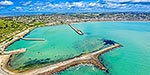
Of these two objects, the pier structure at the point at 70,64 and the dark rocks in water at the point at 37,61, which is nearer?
the pier structure at the point at 70,64

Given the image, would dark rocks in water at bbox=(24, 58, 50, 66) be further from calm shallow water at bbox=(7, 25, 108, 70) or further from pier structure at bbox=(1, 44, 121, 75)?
pier structure at bbox=(1, 44, 121, 75)

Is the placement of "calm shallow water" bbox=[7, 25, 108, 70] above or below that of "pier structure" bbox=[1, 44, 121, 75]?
below

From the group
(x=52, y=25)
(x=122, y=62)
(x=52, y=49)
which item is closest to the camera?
(x=122, y=62)

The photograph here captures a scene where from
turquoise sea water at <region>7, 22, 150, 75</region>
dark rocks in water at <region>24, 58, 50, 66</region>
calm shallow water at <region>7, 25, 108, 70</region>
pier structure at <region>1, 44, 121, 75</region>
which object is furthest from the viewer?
calm shallow water at <region>7, 25, 108, 70</region>

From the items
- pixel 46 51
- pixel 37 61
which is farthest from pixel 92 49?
pixel 37 61

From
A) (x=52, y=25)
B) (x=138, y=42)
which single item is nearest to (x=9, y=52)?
(x=138, y=42)

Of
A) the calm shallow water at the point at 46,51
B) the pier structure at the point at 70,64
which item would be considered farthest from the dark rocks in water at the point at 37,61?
the pier structure at the point at 70,64

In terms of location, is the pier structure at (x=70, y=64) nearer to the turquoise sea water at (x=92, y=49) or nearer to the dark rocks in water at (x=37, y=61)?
the turquoise sea water at (x=92, y=49)

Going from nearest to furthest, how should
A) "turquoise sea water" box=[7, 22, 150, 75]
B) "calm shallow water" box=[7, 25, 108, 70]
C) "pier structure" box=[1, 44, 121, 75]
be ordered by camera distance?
"pier structure" box=[1, 44, 121, 75], "turquoise sea water" box=[7, 22, 150, 75], "calm shallow water" box=[7, 25, 108, 70]

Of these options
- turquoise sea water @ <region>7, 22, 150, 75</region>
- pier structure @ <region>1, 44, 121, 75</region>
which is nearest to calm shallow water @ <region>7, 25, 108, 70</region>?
turquoise sea water @ <region>7, 22, 150, 75</region>

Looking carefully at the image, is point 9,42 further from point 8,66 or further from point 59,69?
point 59,69

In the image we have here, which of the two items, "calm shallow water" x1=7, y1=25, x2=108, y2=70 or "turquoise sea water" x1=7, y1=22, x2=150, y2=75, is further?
"calm shallow water" x1=7, y1=25, x2=108, y2=70
